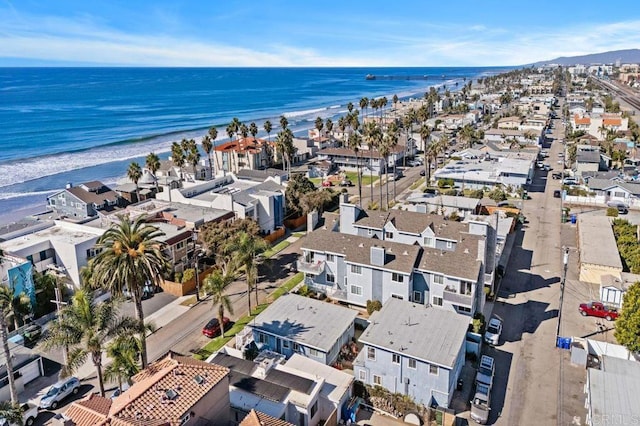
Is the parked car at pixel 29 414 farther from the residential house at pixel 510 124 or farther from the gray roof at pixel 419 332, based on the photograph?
the residential house at pixel 510 124

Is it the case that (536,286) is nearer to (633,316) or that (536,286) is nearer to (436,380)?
(633,316)

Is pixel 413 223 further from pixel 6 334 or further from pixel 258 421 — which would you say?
pixel 6 334

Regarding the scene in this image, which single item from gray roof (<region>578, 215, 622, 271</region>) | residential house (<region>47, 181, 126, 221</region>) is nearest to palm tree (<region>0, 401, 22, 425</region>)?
residential house (<region>47, 181, 126, 221</region>)

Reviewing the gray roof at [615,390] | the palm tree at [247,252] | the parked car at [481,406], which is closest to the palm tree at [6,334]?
the palm tree at [247,252]

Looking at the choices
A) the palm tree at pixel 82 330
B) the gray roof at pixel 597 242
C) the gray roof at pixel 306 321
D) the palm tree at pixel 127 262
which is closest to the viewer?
the palm tree at pixel 82 330

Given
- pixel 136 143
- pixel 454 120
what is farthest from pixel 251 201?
pixel 454 120

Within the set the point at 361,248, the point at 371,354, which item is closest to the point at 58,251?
the point at 361,248
